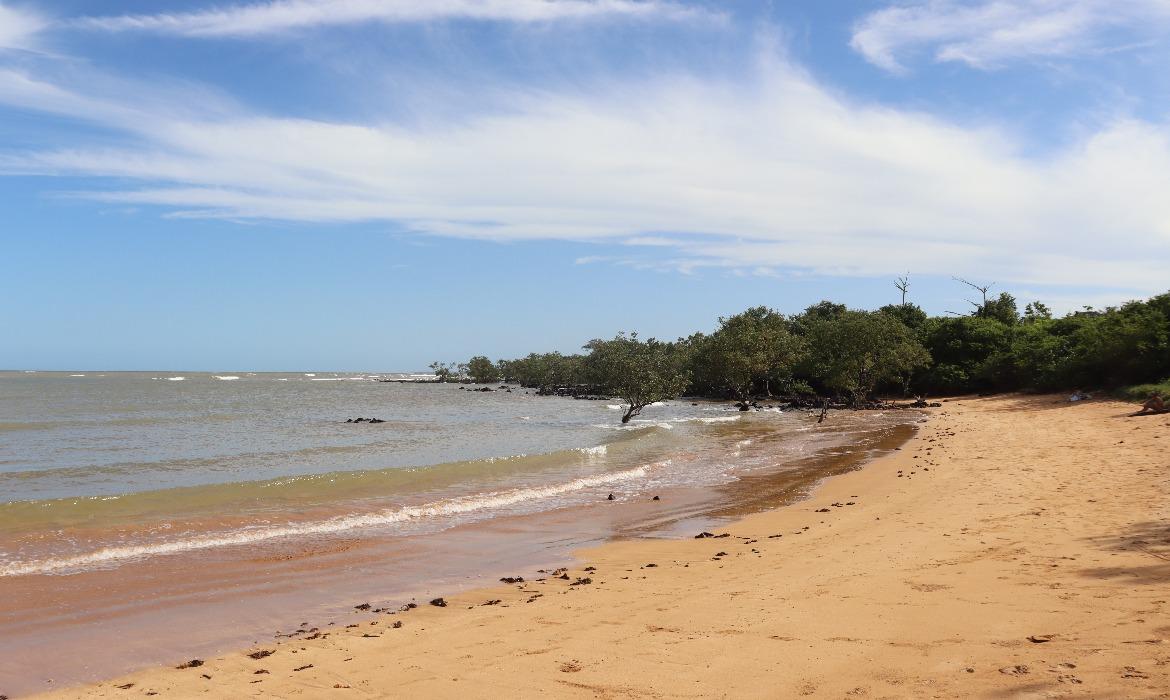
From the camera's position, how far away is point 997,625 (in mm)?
5719

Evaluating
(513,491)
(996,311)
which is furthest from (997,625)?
A: (996,311)

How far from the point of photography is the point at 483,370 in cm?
12419

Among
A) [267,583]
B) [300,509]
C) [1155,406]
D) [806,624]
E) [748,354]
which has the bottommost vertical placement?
[300,509]

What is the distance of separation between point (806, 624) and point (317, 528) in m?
11.0

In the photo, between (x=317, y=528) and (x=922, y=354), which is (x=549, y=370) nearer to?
(x=922, y=354)

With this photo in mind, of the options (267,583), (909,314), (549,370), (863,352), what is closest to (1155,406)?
(863,352)

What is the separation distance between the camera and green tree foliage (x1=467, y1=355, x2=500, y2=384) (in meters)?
124

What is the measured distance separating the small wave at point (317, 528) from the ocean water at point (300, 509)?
0.06 meters

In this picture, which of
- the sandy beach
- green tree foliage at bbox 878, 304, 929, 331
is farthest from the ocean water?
green tree foliage at bbox 878, 304, 929, 331

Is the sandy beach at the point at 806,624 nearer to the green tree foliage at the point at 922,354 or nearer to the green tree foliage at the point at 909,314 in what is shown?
the green tree foliage at the point at 922,354

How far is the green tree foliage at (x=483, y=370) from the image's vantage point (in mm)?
123938

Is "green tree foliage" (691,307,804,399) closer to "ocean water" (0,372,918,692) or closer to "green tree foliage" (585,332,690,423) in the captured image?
"green tree foliage" (585,332,690,423)

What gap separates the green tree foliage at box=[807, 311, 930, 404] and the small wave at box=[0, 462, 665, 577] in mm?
29727

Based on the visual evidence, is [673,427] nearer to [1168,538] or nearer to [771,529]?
[771,529]
